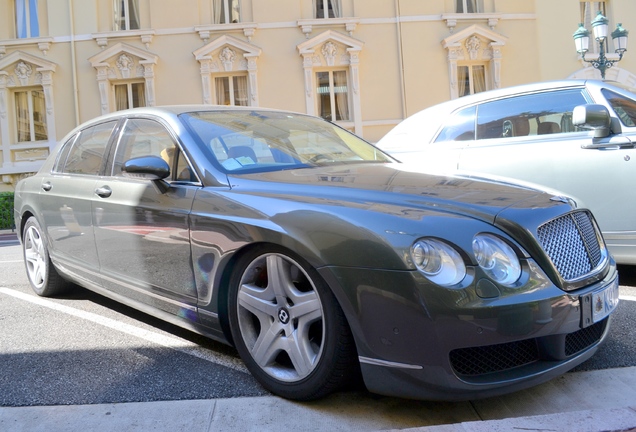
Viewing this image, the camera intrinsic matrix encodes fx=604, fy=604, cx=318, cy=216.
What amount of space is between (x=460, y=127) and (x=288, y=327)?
3618 millimetres

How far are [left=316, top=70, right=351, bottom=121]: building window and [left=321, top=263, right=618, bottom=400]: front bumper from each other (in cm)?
1625

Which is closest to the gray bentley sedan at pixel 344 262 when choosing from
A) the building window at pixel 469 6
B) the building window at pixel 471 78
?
the building window at pixel 471 78

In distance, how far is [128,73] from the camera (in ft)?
59.4

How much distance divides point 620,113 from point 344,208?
333cm

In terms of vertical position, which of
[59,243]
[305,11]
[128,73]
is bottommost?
[59,243]

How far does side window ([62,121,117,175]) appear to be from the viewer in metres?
4.27

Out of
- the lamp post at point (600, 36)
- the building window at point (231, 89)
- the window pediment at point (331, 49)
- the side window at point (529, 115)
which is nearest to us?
the side window at point (529, 115)

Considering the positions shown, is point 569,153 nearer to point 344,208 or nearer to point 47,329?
point 344,208

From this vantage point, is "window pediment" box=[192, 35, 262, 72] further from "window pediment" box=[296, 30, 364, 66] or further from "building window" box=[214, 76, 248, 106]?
"window pediment" box=[296, 30, 364, 66]

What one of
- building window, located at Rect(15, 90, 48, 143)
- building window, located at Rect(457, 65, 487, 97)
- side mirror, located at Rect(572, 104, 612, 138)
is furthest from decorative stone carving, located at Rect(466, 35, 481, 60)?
side mirror, located at Rect(572, 104, 612, 138)

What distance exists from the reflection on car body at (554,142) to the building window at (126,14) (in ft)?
48.3

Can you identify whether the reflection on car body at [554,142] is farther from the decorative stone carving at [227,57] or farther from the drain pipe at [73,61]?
the drain pipe at [73,61]

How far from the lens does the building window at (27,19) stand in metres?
18.5

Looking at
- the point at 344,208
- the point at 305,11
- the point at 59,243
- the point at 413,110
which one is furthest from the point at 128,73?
the point at 344,208
